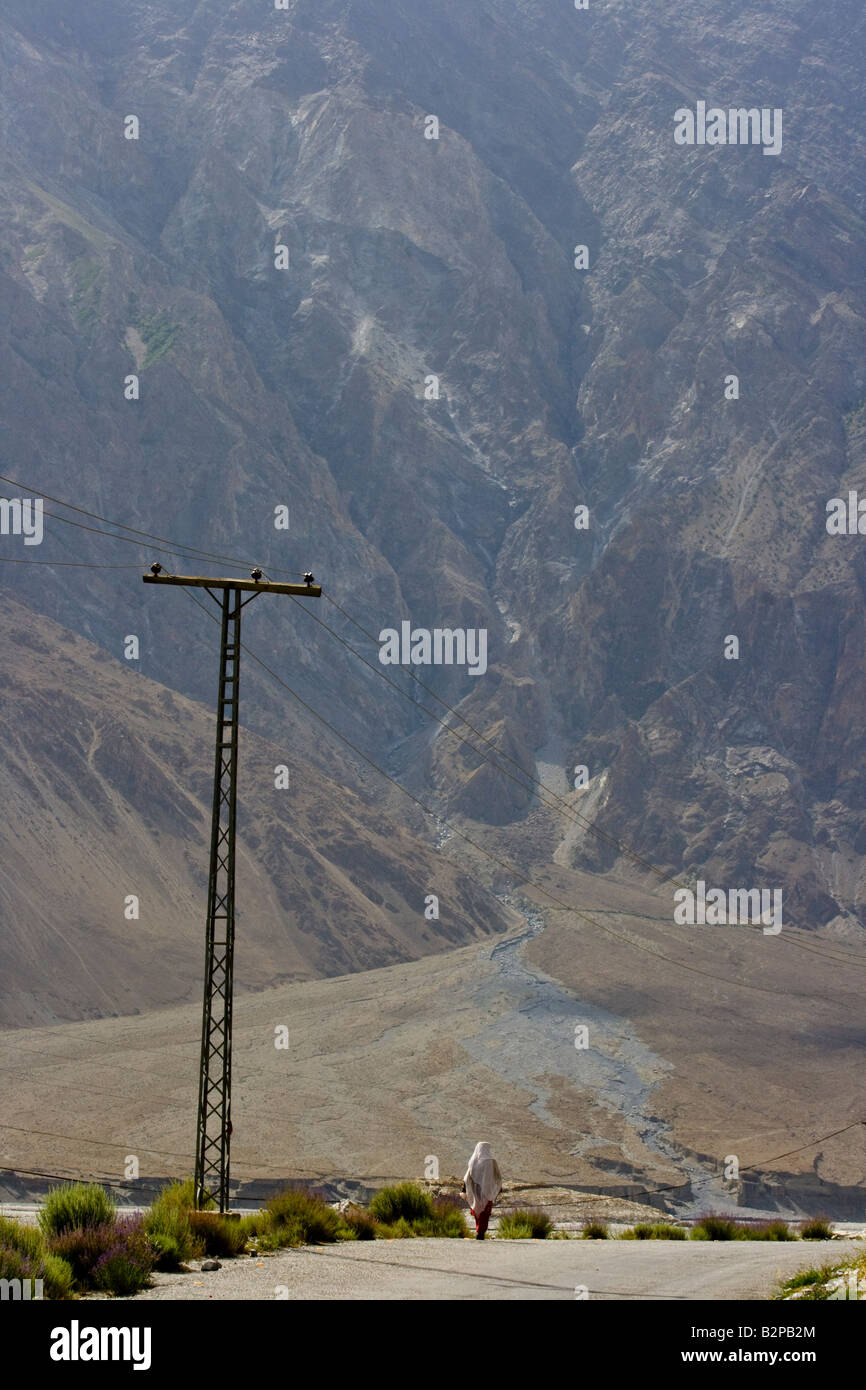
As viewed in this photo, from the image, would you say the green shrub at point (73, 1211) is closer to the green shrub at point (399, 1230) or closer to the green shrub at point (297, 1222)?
the green shrub at point (297, 1222)

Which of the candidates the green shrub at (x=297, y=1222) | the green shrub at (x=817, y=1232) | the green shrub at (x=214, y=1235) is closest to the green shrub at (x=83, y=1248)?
the green shrub at (x=214, y=1235)

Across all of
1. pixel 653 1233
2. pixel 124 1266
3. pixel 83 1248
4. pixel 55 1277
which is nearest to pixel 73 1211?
pixel 83 1248

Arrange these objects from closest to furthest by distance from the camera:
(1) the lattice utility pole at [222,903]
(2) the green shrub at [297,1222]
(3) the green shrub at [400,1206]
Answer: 1. (2) the green shrub at [297,1222]
2. (1) the lattice utility pole at [222,903]
3. (3) the green shrub at [400,1206]

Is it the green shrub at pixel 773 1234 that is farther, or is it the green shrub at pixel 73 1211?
the green shrub at pixel 773 1234

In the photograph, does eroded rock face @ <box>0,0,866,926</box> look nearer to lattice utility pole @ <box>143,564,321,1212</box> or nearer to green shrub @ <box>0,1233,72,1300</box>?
lattice utility pole @ <box>143,564,321,1212</box>

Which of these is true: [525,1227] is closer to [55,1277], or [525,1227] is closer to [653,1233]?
[653,1233]
